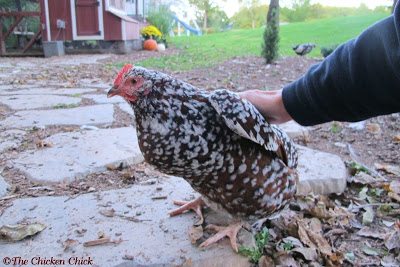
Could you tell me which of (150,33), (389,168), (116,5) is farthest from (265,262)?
(150,33)

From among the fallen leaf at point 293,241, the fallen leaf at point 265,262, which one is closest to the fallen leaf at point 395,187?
the fallen leaf at point 293,241

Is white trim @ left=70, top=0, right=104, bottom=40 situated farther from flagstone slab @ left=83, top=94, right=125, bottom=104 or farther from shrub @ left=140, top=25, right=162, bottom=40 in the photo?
flagstone slab @ left=83, top=94, right=125, bottom=104

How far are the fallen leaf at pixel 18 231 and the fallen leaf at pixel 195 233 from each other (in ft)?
2.20

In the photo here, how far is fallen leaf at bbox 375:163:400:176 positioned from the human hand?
126cm

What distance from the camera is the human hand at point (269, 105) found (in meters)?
1.89

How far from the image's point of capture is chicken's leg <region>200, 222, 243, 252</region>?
5.82ft

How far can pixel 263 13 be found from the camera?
32.6 metres

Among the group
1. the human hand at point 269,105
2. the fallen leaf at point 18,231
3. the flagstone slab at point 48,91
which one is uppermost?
the human hand at point 269,105

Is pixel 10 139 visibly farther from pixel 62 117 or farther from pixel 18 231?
pixel 18 231

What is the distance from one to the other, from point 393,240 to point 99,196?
1544 mm

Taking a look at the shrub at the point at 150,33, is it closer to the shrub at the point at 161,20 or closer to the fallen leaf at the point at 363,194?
the shrub at the point at 161,20

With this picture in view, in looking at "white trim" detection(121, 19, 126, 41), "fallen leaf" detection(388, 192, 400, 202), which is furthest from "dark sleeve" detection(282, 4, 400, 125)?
"white trim" detection(121, 19, 126, 41)

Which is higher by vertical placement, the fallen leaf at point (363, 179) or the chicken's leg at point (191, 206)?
the chicken's leg at point (191, 206)

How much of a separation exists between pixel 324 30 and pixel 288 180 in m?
12.3
